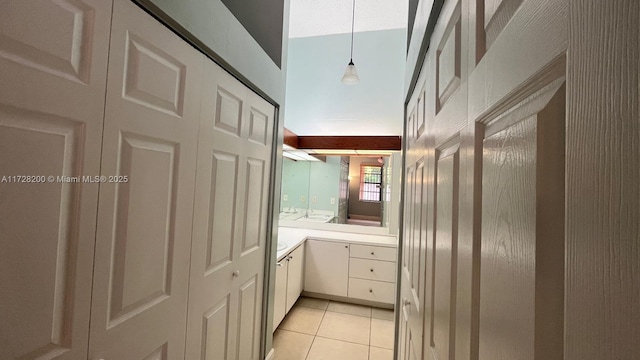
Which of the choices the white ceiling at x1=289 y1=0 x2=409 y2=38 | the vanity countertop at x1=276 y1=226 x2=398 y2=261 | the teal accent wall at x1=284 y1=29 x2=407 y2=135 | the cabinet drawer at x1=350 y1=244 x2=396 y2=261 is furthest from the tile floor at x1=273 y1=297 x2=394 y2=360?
the white ceiling at x1=289 y1=0 x2=409 y2=38

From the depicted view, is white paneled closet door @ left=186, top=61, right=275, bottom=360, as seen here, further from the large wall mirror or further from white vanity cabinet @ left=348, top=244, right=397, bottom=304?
the large wall mirror

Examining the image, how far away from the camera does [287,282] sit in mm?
2666

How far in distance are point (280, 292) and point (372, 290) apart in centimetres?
116

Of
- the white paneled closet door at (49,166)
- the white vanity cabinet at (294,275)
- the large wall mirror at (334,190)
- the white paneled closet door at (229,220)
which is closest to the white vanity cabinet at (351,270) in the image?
the white vanity cabinet at (294,275)

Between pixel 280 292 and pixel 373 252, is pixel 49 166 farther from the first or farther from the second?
pixel 373 252

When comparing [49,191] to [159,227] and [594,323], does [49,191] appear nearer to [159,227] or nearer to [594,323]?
[159,227]

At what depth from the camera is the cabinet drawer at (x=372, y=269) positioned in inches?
119

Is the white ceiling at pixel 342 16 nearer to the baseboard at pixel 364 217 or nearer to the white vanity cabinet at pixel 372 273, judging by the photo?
the white vanity cabinet at pixel 372 273

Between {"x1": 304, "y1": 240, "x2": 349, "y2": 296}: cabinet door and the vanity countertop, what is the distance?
10 centimetres

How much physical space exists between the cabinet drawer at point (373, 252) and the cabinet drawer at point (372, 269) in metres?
0.05

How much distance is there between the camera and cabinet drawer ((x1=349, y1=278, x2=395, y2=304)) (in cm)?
302

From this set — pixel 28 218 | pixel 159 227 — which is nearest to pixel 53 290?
pixel 28 218

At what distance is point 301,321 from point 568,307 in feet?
9.34

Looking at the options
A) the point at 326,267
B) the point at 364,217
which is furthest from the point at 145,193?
the point at 364,217
